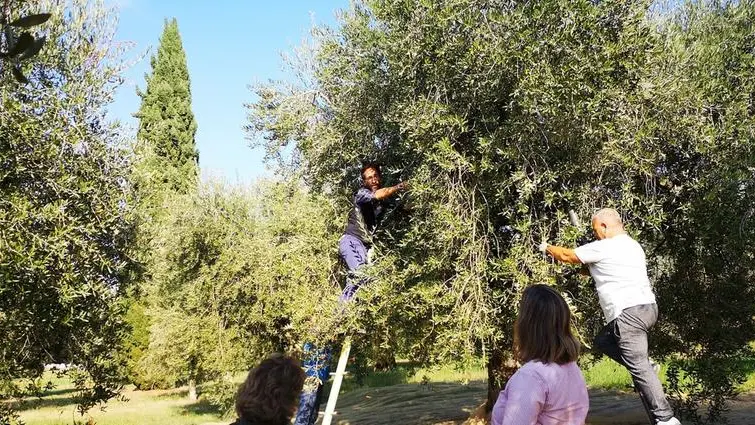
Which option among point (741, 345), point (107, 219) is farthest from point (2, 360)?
point (741, 345)

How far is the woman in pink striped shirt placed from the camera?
313 centimetres

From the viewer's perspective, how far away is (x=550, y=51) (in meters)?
6.27

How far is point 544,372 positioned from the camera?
3.17 metres

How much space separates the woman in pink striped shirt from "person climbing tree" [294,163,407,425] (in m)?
4.06

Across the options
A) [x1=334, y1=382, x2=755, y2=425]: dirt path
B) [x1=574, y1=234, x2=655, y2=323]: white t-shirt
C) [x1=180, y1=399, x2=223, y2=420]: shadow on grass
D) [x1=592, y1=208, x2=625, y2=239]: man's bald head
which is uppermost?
[x1=592, y1=208, x2=625, y2=239]: man's bald head

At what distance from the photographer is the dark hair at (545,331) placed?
10.5 ft

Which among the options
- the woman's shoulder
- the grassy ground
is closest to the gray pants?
the woman's shoulder

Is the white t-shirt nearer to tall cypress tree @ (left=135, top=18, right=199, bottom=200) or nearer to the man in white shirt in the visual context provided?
the man in white shirt

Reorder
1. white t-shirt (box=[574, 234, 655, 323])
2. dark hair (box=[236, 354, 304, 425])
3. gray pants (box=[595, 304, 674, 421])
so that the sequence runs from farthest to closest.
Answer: white t-shirt (box=[574, 234, 655, 323])
gray pants (box=[595, 304, 674, 421])
dark hair (box=[236, 354, 304, 425])

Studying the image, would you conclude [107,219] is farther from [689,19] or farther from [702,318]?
[689,19]

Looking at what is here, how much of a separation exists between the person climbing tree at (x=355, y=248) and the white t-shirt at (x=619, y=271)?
2.45 metres

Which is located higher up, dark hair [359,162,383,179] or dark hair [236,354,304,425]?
dark hair [359,162,383,179]

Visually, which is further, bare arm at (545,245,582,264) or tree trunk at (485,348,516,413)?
tree trunk at (485,348,516,413)

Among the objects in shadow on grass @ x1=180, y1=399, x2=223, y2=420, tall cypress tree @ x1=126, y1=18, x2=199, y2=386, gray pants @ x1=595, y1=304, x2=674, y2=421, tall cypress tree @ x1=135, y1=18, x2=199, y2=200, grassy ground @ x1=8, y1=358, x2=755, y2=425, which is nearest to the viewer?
gray pants @ x1=595, y1=304, x2=674, y2=421
